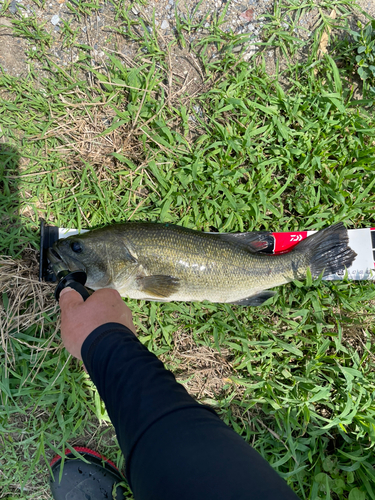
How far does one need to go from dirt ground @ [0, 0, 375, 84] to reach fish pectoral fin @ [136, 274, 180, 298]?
233 cm

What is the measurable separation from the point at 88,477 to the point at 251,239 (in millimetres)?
3157

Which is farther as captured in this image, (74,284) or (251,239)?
(251,239)

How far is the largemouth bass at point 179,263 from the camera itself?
300 centimetres

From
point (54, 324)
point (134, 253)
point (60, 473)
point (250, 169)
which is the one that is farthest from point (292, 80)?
point (60, 473)

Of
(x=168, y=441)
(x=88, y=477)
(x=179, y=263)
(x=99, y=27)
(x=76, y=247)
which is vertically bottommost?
(x=88, y=477)

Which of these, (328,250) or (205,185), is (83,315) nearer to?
(205,185)

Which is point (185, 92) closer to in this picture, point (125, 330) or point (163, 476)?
point (125, 330)

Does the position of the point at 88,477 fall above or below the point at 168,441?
below

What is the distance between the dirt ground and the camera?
135 inches

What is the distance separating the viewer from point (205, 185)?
3.43 m

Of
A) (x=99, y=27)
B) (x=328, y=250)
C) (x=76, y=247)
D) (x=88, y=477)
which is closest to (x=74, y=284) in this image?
(x=76, y=247)

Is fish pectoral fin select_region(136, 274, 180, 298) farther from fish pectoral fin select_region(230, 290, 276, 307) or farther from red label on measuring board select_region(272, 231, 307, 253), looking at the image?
red label on measuring board select_region(272, 231, 307, 253)

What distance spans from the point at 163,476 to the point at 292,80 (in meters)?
3.81

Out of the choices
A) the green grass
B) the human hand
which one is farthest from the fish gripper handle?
the green grass
